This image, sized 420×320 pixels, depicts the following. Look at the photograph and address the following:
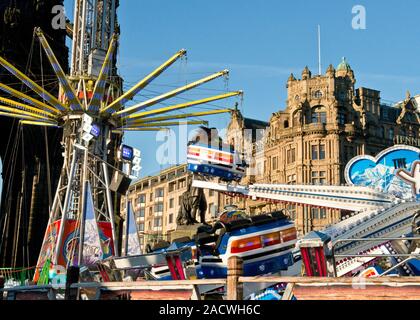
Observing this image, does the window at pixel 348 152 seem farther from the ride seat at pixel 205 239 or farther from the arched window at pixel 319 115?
the ride seat at pixel 205 239

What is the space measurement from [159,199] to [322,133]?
3643 cm

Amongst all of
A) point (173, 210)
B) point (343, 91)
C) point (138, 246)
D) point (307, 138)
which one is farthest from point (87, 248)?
point (173, 210)

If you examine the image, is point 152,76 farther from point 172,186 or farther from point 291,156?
point 172,186

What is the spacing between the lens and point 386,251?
84.9ft

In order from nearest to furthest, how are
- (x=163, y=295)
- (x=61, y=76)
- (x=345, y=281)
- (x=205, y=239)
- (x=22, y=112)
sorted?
(x=345, y=281) < (x=163, y=295) < (x=205, y=239) < (x=61, y=76) < (x=22, y=112)

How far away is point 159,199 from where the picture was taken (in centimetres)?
9312

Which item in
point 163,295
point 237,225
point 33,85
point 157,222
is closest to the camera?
point 163,295

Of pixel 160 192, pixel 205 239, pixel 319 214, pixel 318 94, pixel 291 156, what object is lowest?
pixel 205 239

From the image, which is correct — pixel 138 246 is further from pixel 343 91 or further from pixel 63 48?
pixel 343 91

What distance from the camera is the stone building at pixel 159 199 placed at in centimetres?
8781

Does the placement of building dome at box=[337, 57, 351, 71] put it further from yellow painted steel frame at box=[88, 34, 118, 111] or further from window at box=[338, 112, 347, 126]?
yellow painted steel frame at box=[88, 34, 118, 111]

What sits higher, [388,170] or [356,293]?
[388,170]

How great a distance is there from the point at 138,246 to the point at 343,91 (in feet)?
154

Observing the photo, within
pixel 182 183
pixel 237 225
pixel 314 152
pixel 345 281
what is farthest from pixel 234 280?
pixel 182 183
